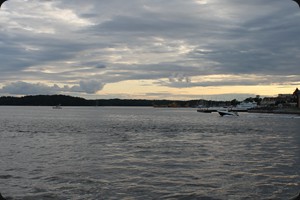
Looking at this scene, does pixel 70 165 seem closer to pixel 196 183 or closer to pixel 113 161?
pixel 113 161

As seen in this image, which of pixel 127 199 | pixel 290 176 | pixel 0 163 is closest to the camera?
pixel 127 199

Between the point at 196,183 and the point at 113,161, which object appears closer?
the point at 196,183

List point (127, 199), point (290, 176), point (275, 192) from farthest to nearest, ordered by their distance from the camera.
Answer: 1. point (290, 176)
2. point (275, 192)
3. point (127, 199)

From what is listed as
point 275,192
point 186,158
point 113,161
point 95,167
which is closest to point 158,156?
point 186,158

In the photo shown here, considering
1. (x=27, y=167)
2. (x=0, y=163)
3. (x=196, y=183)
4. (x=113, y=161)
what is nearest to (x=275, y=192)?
(x=196, y=183)

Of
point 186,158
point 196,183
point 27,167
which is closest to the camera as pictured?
point 196,183

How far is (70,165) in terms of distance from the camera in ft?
62.3

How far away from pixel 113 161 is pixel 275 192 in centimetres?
922

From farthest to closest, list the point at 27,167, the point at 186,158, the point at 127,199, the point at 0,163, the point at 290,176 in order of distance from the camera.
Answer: the point at 186,158
the point at 0,163
the point at 27,167
the point at 290,176
the point at 127,199

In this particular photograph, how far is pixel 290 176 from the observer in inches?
633

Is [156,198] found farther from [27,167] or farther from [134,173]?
[27,167]

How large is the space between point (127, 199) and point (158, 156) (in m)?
9.99

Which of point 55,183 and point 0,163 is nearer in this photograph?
point 55,183

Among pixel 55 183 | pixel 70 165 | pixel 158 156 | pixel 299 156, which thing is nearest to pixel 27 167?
pixel 70 165
